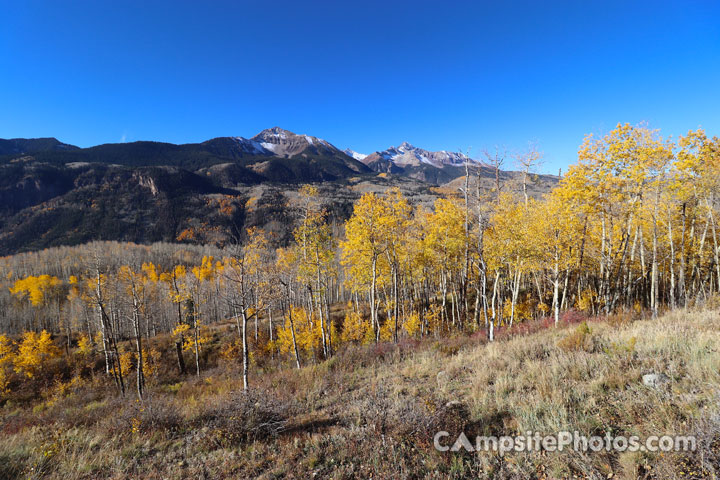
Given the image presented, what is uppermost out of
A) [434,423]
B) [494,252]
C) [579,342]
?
[494,252]

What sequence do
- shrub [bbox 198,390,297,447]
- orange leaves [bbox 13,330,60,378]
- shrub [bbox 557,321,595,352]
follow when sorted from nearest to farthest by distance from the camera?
shrub [bbox 198,390,297,447]
shrub [bbox 557,321,595,352]
orange leaves [bbox 13,330,60,378]

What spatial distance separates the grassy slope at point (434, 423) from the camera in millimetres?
3756

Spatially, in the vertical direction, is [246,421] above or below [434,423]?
below

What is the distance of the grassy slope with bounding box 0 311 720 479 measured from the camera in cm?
376

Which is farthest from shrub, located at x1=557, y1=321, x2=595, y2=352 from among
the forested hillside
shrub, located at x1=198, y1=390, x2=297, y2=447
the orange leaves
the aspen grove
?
the orange leaves

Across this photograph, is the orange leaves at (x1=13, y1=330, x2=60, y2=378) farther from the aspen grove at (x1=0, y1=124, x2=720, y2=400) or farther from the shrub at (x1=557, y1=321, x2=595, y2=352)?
the shrub at (x1=557, y1=321, x2=595, y2=352)

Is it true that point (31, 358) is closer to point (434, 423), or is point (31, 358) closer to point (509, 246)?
point (434, 423)

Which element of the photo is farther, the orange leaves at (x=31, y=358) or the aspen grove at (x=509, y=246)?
the orange leaves at (x=31, y=358)

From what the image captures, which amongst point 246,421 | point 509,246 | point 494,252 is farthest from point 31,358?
point 509,246

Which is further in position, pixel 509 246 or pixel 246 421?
pixel 509 246

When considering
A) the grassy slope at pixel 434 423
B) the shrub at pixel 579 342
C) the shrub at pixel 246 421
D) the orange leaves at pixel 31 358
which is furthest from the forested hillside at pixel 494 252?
the orange leaves at pixel 31 358

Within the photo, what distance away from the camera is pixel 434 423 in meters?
5.02

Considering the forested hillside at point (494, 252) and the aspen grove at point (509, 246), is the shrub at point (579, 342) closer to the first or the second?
the forested hillside at point (494, 252)

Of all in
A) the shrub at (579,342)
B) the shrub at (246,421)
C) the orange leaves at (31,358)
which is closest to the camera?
the shrub at (246,421)
